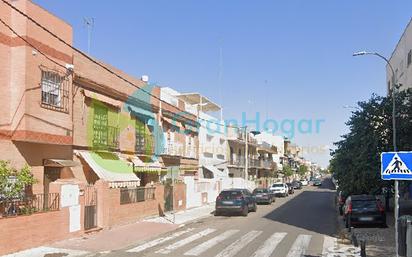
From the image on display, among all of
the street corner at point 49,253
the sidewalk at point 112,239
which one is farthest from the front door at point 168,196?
the street corner at point 49,253

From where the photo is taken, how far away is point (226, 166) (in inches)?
2265

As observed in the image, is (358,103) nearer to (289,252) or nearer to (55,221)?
(289,252)

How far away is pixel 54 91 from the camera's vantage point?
2009cm

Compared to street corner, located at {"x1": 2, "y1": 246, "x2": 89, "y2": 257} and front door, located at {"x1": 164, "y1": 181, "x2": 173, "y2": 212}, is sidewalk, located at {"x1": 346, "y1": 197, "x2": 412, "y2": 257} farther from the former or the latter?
front door, located at {"x1": 164, "y1": 181, "x2": 173, "y2": 212}

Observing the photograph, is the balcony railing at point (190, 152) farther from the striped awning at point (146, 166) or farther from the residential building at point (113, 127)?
the striped awning at point (146, 166)

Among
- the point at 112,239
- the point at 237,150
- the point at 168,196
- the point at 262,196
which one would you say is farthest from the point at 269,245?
the point at 237,150

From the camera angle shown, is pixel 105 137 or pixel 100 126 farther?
pixel 105 137

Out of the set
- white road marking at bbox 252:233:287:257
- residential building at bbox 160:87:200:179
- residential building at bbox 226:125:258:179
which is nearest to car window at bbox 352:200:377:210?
white road marking at bbox 252:233:287:257

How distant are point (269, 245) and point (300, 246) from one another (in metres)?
1.07

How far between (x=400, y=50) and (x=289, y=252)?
3582 cm

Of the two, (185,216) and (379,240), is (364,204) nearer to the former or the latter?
(379,240)

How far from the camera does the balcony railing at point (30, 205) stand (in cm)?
1537

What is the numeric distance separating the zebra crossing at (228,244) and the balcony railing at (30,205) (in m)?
3.35

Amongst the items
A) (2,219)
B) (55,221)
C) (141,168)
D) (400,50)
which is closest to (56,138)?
(55,221)
